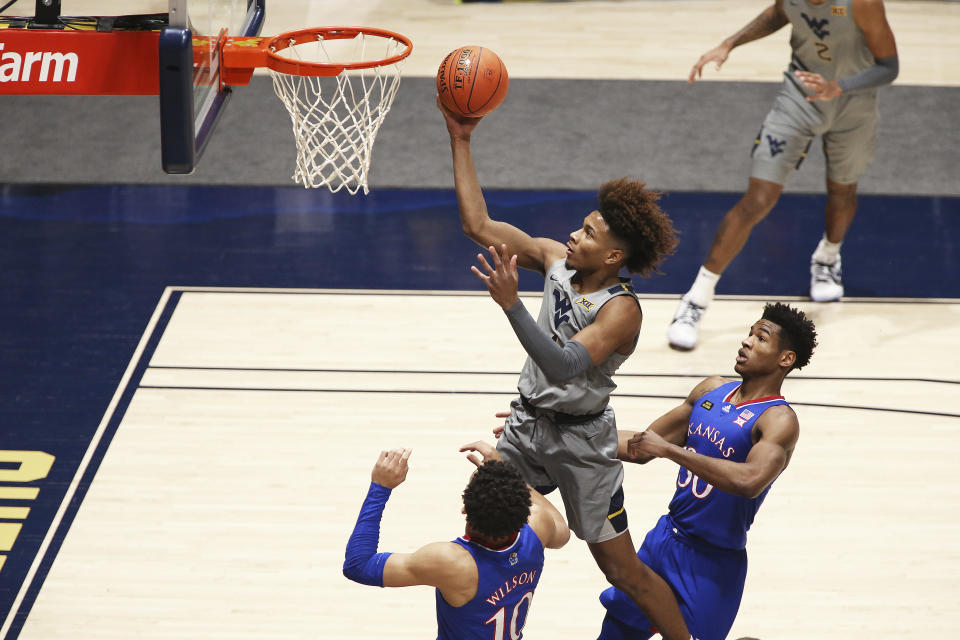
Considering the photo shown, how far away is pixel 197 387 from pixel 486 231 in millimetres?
2462

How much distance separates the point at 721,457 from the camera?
3.47 metres

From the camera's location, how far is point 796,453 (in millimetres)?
5133

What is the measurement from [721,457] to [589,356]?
555 mm

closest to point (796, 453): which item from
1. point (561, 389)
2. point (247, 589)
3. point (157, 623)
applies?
point (561, 389)

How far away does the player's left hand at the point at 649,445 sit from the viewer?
3.22m

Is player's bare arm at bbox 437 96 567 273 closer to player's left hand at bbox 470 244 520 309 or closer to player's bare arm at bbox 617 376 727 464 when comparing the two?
player's left hand at bbox 470 244 520 309

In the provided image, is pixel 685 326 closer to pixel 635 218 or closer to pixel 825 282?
pixel 825 282

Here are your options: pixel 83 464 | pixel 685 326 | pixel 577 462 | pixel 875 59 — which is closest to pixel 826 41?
pixel 875 59

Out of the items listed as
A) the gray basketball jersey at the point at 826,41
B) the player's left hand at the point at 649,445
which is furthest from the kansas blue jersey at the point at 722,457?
the gray basketball jersey at the point at 826,41

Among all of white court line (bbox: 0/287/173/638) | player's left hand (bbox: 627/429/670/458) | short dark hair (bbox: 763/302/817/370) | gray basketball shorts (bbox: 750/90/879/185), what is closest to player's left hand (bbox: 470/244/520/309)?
player's left hand (bbox: 627/429/670/458)

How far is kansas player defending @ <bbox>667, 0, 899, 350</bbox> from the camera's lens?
18.5ft

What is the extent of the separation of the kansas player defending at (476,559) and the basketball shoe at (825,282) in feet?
12.1

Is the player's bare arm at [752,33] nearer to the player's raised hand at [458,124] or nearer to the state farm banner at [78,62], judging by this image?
the player's raised hand at [458,124]

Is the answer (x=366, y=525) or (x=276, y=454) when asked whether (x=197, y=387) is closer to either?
(x=276, y=454)
